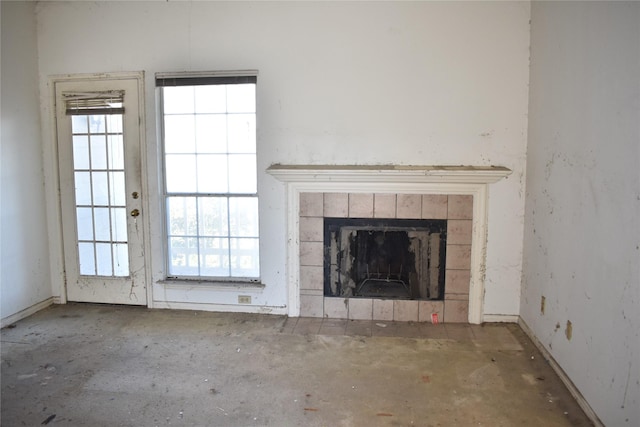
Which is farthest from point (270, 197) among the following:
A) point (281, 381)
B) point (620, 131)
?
point (620, 131)

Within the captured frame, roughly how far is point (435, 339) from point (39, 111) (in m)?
3.78

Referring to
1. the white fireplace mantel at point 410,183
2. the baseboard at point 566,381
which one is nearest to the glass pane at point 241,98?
the white fireplace mantel at point 410,183

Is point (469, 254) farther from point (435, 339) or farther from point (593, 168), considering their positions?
point (593, 168)

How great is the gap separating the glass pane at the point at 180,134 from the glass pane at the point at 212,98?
15 cm

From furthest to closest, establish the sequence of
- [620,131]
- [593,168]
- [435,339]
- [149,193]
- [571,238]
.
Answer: [149,193] < [435,339] < [571,238] < [593,168] < [620,131]

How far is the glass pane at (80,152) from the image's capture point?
3910 millimetres

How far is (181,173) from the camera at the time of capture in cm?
383

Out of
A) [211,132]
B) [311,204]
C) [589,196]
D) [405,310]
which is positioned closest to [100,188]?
[211,132]

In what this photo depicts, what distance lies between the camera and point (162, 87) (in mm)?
3766

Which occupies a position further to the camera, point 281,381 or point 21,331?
point 21,331

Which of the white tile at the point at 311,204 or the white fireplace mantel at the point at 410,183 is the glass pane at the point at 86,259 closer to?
the white fireplace mantel at the point at 410,183

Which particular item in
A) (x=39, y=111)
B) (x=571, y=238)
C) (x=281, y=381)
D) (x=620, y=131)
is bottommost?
(x=281, y=381)

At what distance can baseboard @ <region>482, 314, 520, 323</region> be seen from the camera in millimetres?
3594

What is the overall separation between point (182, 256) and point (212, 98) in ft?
4.49
